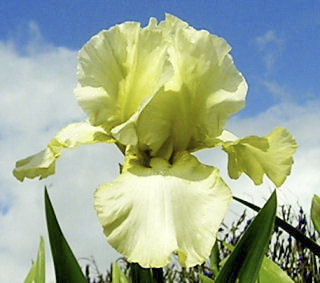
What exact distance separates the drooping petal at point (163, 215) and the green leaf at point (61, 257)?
0.30ft

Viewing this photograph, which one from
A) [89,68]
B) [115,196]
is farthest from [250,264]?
[89,68]

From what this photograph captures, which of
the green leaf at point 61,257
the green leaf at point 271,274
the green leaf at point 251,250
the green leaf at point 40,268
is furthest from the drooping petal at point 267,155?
the green leaf at point 40,268

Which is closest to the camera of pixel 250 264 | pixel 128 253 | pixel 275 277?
pixel 128 253

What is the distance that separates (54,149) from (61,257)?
0.28 metres

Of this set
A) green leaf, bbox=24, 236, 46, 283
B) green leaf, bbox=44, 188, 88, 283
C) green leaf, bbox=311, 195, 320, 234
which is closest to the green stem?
green leaf, bbox=44, 188, 88, 283

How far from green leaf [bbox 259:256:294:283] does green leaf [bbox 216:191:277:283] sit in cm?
36

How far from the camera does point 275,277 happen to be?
1.48 meters

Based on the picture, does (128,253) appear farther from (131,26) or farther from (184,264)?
(131,26)

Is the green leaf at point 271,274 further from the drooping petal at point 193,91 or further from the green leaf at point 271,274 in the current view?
the drooping petal at point 193,91

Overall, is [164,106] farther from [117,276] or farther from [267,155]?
[117,276]

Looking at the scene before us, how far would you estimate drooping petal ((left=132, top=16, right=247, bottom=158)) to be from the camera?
1.22m

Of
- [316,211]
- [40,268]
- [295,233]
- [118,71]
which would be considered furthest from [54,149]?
[316,211]

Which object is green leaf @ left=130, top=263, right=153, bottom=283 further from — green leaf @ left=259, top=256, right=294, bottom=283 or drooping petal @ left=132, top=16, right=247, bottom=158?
green leaf @ left=259, top=256, right=294, bottom=283

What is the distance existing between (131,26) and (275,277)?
0.67 m
